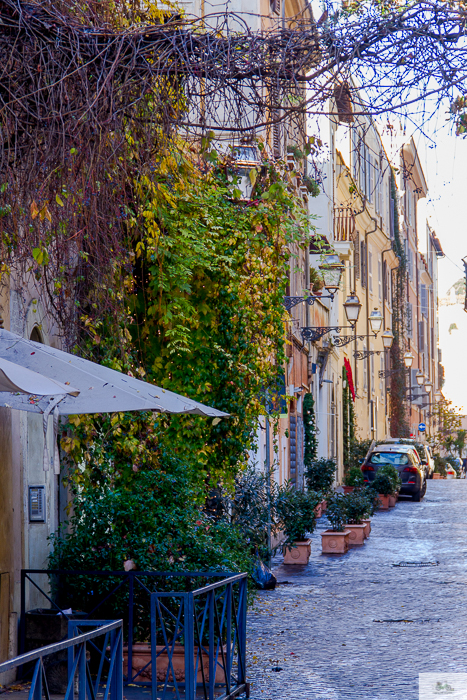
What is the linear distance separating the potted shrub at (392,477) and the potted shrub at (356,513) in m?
7.61

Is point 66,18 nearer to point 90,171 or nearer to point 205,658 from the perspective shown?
point 90,171

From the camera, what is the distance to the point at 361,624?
10109 mm

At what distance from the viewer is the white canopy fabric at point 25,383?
185 inches

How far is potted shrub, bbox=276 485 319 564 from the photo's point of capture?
13.6 m

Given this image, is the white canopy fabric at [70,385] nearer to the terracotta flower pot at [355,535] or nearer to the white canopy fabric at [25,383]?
the white canopy fabric at [25,383]

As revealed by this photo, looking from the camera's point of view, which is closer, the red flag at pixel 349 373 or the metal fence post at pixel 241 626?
the metal fence post at pixel 241 626

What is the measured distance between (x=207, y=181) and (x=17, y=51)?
5.82 m

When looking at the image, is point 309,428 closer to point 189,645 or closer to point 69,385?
point 189,645

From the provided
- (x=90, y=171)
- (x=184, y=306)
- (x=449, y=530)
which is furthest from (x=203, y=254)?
(x=449, y=530)

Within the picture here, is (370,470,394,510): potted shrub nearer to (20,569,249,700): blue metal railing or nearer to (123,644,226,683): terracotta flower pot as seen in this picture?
(20,569,249,700): blue metal railing

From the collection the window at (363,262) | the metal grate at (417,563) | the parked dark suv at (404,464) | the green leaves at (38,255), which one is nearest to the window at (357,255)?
the window at (363,262)

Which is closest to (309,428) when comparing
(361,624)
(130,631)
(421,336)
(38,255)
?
(361,624)

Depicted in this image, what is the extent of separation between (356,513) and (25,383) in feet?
45.4

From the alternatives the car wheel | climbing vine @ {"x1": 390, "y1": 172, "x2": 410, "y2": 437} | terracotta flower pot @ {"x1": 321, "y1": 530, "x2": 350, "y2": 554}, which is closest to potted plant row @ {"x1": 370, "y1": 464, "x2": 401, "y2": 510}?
the car wheel
